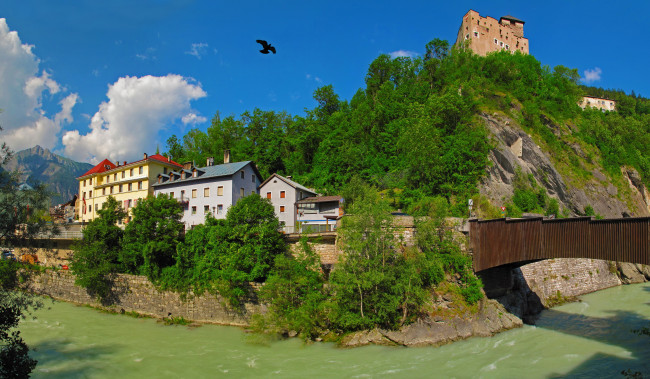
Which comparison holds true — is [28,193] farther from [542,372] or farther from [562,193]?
[562,193]

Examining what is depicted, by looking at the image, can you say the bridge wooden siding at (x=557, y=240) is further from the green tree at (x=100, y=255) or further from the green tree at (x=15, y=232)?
the green tree at (x=100, y=255)

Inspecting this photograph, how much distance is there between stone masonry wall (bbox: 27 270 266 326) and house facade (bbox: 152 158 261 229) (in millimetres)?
10148

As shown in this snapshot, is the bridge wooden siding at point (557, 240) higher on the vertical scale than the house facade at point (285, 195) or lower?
lower

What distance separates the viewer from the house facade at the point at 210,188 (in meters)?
37.5

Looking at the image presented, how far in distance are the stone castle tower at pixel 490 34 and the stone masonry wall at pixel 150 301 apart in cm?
6875

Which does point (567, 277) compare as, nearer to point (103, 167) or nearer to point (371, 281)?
point (371, 281)

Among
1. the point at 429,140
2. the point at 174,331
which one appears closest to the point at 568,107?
the point at 429,140

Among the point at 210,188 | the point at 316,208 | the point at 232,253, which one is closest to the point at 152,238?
the point at 232,253

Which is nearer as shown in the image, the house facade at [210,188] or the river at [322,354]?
the river at [322,354]

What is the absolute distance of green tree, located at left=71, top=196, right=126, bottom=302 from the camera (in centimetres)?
2933

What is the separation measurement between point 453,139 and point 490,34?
48608mm

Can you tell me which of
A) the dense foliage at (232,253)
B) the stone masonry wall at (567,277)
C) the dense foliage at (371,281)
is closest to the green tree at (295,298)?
the dense foliage at (371,281)

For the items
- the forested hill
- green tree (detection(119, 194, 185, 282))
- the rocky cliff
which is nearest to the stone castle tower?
the forested hill

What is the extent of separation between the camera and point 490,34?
7531cm
